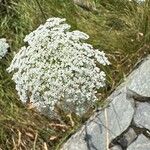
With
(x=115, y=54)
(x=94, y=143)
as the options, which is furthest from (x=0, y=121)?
(x=115, y=54)

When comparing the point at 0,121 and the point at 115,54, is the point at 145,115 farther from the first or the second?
the point at 0,121

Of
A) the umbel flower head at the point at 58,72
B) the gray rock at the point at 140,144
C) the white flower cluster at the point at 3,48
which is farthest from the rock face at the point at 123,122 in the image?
the white flower cluster at the point at 3,48

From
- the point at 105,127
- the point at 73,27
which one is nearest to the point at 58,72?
the point at 105,127

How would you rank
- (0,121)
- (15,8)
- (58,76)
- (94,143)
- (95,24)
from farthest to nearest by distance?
(15,8) < (95,24) < (0,121) < (94,143) < (58,76)

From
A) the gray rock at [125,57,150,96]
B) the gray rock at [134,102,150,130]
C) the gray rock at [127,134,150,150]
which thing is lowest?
the gray rock at [127,134,150,150]

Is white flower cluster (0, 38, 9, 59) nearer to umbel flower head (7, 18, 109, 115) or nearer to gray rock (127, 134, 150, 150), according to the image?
umbel flower head (7, 18, 109, 115)

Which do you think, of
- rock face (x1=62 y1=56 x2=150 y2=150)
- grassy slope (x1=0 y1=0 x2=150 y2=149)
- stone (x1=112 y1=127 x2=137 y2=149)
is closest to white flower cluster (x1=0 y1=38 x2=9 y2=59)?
grassy slope (x1=0 y1=0 x2=150 y2=149)
